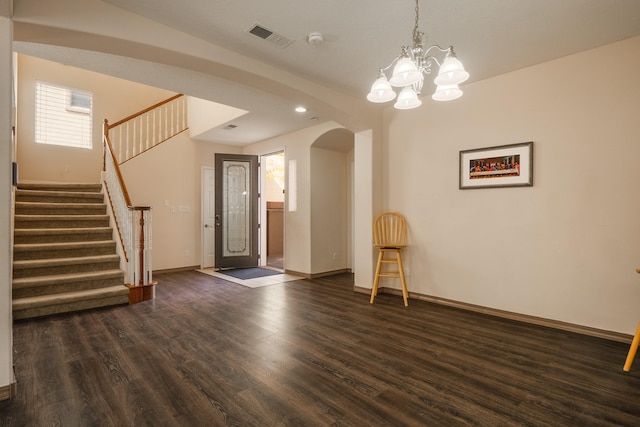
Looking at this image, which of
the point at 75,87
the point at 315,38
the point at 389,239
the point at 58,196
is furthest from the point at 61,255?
the point at 389,239

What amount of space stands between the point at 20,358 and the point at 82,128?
540 centimetres

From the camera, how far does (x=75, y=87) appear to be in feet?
21.0

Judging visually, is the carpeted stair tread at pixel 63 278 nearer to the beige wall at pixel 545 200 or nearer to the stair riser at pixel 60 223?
the stair riser at pixel 60 223

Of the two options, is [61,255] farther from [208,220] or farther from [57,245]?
[208,220]

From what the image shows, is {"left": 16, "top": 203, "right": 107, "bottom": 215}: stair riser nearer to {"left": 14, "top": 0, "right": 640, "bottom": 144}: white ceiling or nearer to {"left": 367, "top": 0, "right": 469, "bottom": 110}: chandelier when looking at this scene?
{"left": 14, "top": 0, "right": 640, "bottom": 144}: white ceiling

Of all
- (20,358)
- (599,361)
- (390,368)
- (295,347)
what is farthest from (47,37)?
(599,361)

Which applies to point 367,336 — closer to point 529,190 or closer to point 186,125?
point 529,190

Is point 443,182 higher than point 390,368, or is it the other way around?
point 443,182

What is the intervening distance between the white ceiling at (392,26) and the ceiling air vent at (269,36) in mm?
47

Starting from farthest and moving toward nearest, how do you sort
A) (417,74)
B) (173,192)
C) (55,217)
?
(173,192), (55,217), (417,74)

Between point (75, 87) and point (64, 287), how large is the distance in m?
4.49

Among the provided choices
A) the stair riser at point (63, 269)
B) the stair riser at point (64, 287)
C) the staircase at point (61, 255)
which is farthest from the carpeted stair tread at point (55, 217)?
the stair riser at point (64, 287)

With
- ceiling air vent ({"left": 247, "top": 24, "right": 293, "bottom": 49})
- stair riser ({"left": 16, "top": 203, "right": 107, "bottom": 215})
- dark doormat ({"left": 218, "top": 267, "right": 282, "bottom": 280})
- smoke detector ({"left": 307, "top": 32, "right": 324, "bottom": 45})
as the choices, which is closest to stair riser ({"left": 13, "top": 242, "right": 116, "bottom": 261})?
stair riser ({"left": 16, "top": 203, "right": 107, "bottom": 215})

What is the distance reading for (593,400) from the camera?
2029mm
